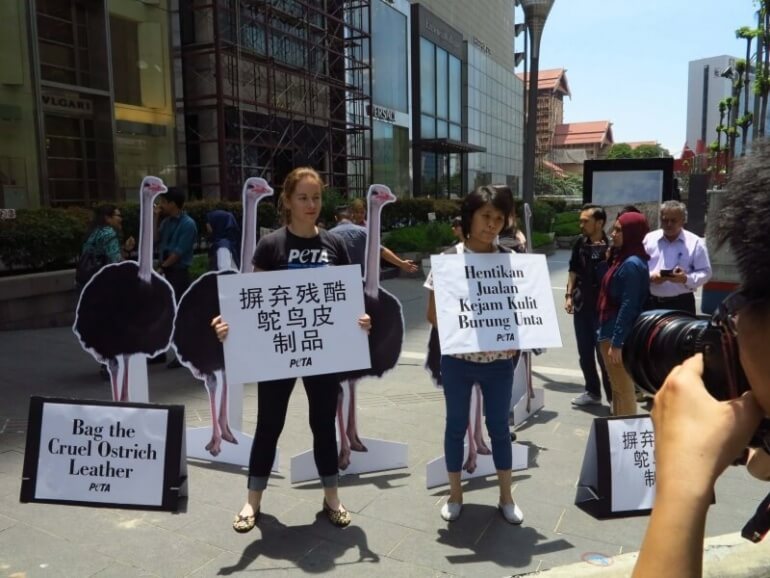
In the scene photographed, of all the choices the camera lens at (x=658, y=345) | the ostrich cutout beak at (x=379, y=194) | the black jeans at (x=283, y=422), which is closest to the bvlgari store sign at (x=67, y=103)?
the ostrich cutout beak at (x=379, y=194)

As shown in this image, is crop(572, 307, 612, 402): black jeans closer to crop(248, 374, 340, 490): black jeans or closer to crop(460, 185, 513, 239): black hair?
crop(460, 185, 513, 239): black hair

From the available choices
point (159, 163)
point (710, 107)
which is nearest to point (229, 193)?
point (159, 163)

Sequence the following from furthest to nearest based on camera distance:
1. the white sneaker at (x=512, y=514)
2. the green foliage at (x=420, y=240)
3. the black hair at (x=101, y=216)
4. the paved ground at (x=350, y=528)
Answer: the green foliage at (x=420, y=240) < the black hair at (x=101, y=216) < the white sneaker at (x=512, y=514) < the paved ground at (x=350, y=528)

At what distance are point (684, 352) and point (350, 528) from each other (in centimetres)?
255

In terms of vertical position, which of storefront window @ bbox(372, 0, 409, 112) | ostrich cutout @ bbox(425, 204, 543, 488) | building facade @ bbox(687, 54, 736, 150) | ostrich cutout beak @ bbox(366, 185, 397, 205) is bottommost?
ostrich cutout @ bbox(425, 204, 543, 488)

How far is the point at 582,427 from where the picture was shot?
502 cm

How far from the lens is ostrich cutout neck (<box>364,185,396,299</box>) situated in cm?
408

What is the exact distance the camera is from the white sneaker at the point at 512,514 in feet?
11.3

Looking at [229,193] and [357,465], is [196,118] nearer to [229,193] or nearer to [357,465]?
[229,193]

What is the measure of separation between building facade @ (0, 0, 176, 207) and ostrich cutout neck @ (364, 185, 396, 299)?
11764 mm

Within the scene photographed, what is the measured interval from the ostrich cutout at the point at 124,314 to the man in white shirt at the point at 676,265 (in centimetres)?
362

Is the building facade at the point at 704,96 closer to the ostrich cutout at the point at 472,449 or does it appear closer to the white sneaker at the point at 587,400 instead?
the white sneaker at the point at 587,400

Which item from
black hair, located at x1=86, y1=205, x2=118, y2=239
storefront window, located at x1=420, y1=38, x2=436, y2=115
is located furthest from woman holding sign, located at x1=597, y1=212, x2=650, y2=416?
storefront window, located at x1=420, y1=38, x2=436, y2=115

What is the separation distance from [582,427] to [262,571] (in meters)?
2.92
